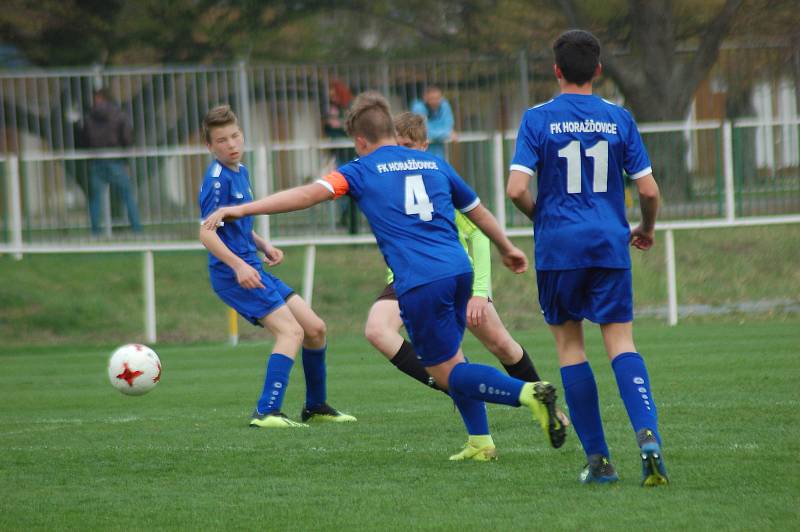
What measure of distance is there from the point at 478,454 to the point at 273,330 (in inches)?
94.4

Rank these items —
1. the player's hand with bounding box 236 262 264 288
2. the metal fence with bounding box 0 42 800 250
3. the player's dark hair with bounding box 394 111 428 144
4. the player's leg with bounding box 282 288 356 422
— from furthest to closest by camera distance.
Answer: the metal fence with bounding box 0 42 800 250
the player's leg with bounding box 282 288 356 422
the player's dark hair with bounding box 394 111 428 144
the player's hand with bounding box 236 262 264 288

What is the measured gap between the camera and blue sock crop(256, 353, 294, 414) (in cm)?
852

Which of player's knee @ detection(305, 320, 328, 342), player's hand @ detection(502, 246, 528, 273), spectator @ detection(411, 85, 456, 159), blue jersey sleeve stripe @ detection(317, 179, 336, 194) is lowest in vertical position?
player's knee @ detection(305, 320, 328, 342)

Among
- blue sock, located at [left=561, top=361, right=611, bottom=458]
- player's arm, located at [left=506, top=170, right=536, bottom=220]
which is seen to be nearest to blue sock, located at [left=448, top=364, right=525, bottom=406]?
blue sock, located at [left=561, top=361, right=611, bottom=458]

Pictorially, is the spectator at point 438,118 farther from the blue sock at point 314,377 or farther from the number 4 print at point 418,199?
the number 4 print at point 418,199

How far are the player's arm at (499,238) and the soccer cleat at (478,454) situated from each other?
957 mm

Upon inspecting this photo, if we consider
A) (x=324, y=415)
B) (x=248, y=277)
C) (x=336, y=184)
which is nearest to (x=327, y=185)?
(x=336, y=184)

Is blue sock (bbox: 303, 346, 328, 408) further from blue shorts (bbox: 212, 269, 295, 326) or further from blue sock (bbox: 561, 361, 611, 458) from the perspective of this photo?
blue sock (bbox: 561, 361, 611, 458)

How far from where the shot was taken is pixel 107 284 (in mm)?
19047

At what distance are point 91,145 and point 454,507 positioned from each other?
1436cm

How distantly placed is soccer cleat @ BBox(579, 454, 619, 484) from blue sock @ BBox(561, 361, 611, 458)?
1.2 inches

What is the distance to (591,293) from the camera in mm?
6035

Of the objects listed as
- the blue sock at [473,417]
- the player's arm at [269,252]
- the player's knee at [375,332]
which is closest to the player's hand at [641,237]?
the blue sock at [473,417]

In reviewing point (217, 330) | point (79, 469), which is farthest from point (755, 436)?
point (217, 330)
